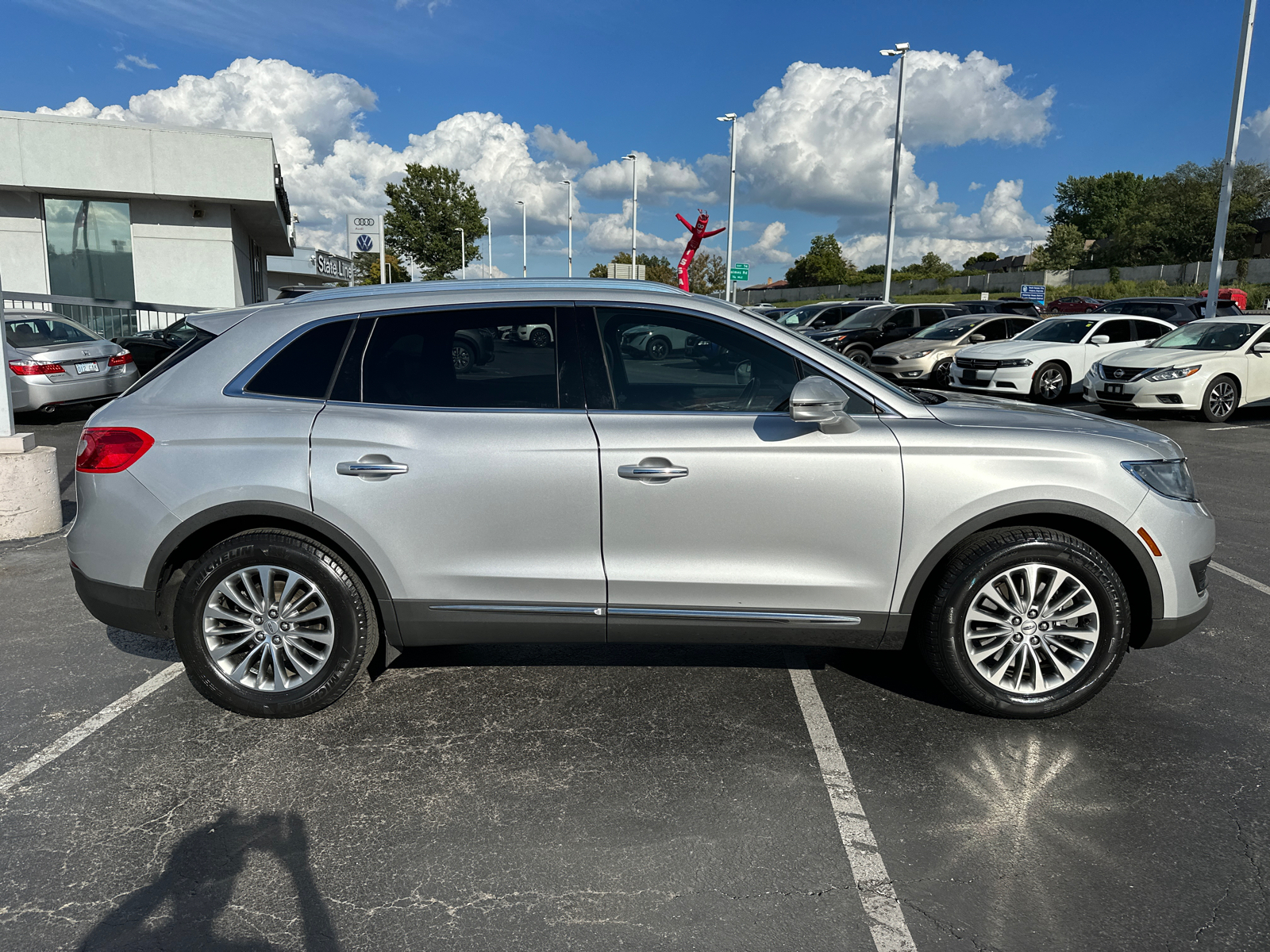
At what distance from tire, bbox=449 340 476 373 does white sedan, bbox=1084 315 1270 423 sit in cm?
1308

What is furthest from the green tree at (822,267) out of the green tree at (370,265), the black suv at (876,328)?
the black suv at (876,328)

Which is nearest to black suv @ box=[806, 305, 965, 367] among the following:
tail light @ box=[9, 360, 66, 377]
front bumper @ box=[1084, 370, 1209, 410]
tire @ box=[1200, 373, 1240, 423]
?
front bumper @ box=[1084, 370, 1209, 410]

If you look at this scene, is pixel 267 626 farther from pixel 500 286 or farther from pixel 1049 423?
pixel 1049 423

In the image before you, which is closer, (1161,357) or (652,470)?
(652,470)

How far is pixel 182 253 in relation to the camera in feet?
72.5

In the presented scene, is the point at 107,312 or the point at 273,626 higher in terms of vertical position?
the point at 107,312

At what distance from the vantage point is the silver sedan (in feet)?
38.7

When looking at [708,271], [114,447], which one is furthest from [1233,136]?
[708,271]

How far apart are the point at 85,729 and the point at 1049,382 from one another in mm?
15887

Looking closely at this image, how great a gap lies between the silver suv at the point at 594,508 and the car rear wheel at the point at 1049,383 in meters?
13.2

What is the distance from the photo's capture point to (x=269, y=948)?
2.54m

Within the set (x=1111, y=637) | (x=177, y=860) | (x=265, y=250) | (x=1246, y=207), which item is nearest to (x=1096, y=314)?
(x=1111, y=637)

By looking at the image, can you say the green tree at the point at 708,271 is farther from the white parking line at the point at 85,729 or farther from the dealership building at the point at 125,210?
the white parking line at the point at 85,729

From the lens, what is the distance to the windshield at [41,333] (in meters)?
12.2
